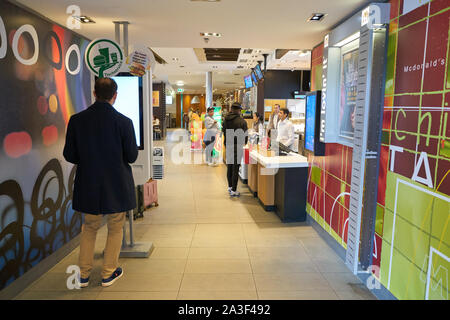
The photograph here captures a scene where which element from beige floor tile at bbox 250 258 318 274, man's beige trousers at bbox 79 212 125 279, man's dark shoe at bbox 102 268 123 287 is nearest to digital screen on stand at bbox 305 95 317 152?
beige floor tile at bbox 250 258 318 274

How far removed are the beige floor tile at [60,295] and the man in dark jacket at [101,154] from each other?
61cm

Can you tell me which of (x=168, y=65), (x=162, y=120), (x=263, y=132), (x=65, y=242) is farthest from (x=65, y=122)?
(x=162, y=120)

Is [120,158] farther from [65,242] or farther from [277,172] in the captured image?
[277,172]

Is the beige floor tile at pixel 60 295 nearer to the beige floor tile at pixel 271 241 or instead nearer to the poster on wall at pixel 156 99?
the beige floor tile at pixel 271 241

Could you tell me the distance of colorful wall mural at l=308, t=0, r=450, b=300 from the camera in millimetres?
2109

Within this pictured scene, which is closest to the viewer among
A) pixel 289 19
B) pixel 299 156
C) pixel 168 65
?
pixel 289 19

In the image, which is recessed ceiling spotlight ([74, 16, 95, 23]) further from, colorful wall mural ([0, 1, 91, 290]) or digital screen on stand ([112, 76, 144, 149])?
digital screen on stand ([112, 76, 144, 149])

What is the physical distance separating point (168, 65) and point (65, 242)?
26.7 feet

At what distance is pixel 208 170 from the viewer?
9.23m

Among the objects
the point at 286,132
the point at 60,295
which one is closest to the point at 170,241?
the point at 60,295

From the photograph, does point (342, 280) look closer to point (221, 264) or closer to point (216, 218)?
point (221, 264)

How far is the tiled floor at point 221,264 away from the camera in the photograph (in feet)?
9.75

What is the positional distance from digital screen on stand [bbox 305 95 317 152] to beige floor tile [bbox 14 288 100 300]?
10.1 feet

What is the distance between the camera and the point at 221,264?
3.56 m
